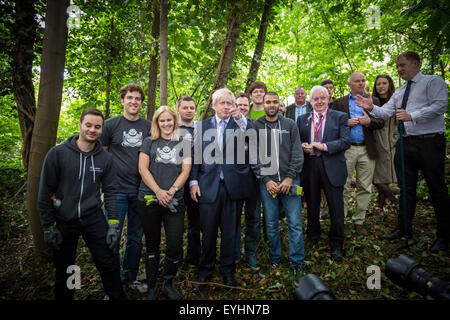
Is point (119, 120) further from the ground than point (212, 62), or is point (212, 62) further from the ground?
point (212, 62)

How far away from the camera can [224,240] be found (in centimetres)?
293

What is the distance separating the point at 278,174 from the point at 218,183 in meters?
0.89

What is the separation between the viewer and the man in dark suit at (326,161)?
10.8 ft

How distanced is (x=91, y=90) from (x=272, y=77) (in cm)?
1191

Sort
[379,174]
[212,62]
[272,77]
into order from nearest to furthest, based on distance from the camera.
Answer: [379,174] → [212,62] → [272,77]

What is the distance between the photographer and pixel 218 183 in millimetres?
2883

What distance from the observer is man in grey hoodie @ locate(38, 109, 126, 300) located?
90.1 inches

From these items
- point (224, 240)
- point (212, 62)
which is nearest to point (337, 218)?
point (224, 240)

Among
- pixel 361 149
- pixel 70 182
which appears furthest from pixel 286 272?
pixel 70 182

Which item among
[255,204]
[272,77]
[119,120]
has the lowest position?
[255,204]

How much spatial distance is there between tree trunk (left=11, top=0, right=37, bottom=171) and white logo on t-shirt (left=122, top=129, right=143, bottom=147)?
2860mm

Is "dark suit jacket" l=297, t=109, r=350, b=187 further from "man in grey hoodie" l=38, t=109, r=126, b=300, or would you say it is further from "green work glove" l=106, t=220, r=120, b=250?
"man in grey hoodie" l=38, t=109, r=126, b=300

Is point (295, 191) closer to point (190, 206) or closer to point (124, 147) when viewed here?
point (190, 206)

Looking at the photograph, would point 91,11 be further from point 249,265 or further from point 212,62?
point 249,265
